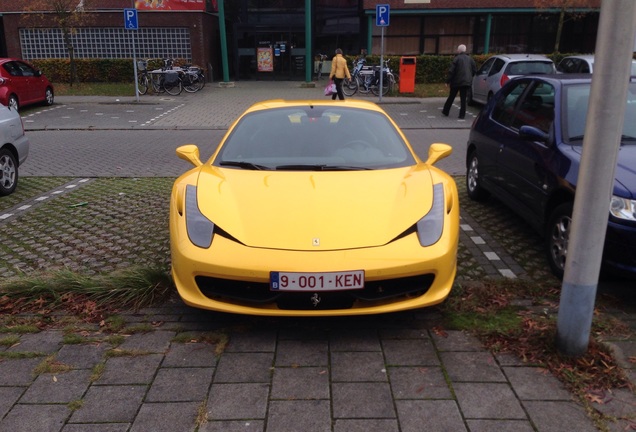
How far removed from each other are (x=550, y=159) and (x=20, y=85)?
54.2 ft

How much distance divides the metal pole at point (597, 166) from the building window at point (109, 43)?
1026 inches

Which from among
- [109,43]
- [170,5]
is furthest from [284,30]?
[109,43]

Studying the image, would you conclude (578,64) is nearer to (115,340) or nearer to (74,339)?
(115,340)

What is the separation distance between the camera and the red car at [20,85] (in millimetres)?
16064

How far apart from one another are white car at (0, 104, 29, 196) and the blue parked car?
599 centimetres

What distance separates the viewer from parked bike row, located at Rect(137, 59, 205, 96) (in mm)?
21964

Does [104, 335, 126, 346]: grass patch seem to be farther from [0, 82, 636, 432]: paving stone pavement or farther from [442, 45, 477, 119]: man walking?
[442, 45, 477, 119]: man walking

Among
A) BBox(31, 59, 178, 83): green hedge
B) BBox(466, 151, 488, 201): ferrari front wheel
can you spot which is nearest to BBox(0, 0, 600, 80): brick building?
BBox(31, 59, 178, 83): green hedge

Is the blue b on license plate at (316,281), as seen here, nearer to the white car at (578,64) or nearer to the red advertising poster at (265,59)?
the white car at (578,64)

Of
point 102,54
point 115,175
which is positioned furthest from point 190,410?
point 102,54

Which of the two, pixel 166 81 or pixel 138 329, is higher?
pixel 166 81

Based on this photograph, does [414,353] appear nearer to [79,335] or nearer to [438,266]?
[438,266]

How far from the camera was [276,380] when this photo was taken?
3.15 metres

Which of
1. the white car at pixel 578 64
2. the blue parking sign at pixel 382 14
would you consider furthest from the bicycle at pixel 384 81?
the white car at pixel 578 64
